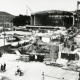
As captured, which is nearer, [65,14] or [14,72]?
[14,72]

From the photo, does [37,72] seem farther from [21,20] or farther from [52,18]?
[21,20]

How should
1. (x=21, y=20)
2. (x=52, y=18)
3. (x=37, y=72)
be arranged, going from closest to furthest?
(x=37, y=72) → (x=52, y=18) → (x=21, y=20)

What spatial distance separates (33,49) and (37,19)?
139ft

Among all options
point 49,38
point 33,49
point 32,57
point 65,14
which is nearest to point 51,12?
point 65,14

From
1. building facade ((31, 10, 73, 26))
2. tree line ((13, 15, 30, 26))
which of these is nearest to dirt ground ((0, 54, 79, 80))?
building facade ((31, 10, 73, 26))

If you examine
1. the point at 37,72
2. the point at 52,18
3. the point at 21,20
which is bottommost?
the point at 37,72

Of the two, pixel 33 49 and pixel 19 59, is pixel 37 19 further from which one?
pixel 19 59

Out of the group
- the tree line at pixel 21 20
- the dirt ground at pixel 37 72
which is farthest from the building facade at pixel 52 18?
the dirt ground at pixel 37 72

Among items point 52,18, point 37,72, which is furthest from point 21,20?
point 37,72

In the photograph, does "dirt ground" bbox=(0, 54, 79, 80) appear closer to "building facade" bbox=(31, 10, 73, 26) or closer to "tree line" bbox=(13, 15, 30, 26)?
"building facade" bbox=(31, 10, 73, 26)

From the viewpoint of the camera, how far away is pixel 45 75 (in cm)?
1683

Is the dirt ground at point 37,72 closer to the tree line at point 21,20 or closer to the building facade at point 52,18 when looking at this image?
the building facade at point 52,18

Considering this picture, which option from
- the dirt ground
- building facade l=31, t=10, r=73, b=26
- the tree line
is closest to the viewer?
the dirt ground

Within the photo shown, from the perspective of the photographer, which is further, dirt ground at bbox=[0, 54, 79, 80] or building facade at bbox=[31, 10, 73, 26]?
building facade at bbox=[31, 10, 73, 26]
